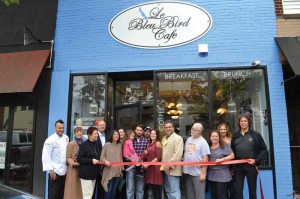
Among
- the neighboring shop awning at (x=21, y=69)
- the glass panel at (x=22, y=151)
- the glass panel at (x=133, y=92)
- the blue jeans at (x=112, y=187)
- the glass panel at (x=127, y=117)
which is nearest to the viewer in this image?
the blue jeans at (x=112, y=187)

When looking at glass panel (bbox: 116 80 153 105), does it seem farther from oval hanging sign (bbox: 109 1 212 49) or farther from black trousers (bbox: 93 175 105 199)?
black trousers (bbox: 93 175 105 199)

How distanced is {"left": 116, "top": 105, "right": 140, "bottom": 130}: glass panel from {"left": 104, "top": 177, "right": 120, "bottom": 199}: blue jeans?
2.19 metres

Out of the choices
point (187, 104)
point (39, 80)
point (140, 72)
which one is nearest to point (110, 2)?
point (140, 72)

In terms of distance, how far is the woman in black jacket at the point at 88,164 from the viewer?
22.3ft

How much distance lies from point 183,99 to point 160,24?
1959 mm

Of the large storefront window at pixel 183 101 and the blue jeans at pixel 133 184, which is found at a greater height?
the large storefront window at pixel 183 101

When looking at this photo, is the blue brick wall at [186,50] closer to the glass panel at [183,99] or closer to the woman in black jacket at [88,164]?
the glass panel at [183,99]

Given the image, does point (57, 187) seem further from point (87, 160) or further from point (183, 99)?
point (183, 99)

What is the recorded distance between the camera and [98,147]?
709 centimetres

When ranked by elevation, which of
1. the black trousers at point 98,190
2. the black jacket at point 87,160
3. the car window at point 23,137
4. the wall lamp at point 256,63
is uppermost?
the wall lamp at point 256,63

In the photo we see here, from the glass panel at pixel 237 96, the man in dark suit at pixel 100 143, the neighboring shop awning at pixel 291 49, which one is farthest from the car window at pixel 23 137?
the neighboring shop awning at pixel 291 49

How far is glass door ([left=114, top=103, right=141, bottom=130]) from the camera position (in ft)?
30.0

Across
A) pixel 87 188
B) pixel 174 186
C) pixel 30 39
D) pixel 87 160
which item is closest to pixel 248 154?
pixel 174 186

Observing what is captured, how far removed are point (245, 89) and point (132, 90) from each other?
3.02 meters
